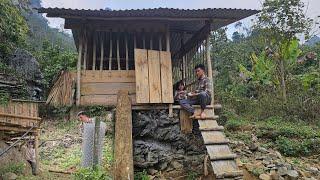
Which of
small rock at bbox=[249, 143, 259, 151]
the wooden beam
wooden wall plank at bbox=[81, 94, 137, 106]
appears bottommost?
small rock at bbox=[249, 143, 259, 151]

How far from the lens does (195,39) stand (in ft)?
36.1

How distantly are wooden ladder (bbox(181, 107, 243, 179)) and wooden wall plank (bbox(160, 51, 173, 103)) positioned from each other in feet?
3.75

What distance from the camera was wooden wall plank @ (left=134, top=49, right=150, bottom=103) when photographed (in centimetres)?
930

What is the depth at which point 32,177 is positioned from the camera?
10133 millimetres

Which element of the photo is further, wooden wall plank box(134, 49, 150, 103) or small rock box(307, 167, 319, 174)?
small rock box(307, 167, 319, 174)

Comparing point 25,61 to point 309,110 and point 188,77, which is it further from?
point 309,110

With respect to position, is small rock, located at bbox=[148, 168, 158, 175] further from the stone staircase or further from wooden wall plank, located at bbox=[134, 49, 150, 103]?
the stone staircase

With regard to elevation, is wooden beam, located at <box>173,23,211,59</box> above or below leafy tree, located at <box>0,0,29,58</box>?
below

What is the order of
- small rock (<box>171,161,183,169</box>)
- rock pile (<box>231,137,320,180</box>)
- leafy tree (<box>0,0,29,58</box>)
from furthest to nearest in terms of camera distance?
1. leafy tree (<box>0,0,29,58</box>)
2. small rock (<box>171,161,183,169</box>)
3. rock pile (<box>231,137,320,180</box>)

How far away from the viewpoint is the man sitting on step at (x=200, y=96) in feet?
29.3

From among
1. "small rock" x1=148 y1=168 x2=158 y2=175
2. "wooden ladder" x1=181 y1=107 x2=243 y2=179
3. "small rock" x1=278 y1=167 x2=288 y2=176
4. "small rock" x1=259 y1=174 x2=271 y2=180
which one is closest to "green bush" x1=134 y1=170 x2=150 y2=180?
"small rock" x1=148 y1=168 x2=158 y2=175

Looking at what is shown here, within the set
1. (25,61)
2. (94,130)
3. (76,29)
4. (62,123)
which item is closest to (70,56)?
(25,61)

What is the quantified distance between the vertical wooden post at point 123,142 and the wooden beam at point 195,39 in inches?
129

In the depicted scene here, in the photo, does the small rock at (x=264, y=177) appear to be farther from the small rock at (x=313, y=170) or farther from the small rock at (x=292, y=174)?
the small rock at (x=313, y=170)
